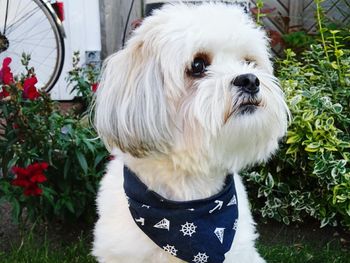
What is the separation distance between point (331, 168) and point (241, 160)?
1.20m

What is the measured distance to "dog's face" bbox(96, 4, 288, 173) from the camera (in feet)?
6.41

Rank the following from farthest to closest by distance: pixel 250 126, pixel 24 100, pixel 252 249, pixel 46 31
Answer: pixel 46 31 → pixel 24 100 → pixel 252 249 → pixel 250 126

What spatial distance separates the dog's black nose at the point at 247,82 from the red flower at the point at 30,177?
1366 millimetres

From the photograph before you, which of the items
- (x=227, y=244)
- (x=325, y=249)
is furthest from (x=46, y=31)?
(x=227, y=244)

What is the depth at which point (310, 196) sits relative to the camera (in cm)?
353

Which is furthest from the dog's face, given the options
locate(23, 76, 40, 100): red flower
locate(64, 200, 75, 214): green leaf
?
locate(64, 200, 75, 214): green leaf

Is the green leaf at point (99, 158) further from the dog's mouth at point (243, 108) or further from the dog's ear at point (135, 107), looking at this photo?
the dog's mouth at point (243, 108)

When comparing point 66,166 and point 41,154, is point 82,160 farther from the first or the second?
point 41,154

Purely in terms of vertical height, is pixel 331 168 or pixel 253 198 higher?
A: pixel 331 168

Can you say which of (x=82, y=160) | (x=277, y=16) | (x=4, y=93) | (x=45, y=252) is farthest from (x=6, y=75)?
(x=277, y=16)

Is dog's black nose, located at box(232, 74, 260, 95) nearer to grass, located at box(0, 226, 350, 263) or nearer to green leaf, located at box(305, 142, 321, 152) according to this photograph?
green leaf, located at box(305, 142, 321, 152)

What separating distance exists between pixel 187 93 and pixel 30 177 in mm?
1237

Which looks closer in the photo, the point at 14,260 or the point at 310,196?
the point at 14,260

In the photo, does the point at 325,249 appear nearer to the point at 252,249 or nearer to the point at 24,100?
the point at 252,249
